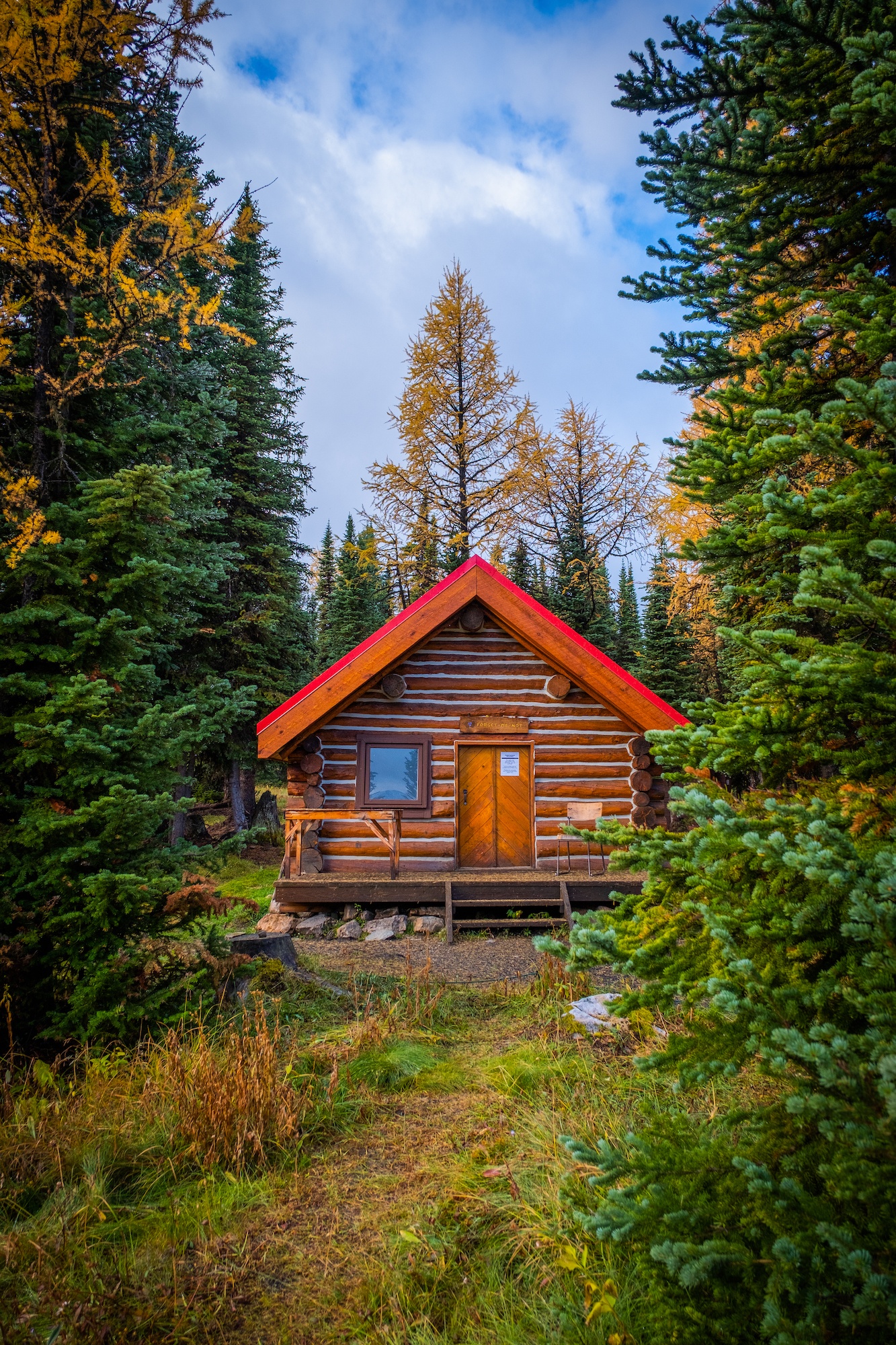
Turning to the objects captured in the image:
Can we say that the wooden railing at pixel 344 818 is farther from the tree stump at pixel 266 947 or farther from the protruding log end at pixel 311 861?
the tree stump at pixel 266 947

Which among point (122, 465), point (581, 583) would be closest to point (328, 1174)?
point (122, 465)

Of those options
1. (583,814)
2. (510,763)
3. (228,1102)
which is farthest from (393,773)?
(228,1102)

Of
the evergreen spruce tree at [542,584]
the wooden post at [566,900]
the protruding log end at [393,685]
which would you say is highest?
the evergreen spruce tree at [542,584]

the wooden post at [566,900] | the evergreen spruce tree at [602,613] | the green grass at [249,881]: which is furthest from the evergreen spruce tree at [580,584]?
the wooden post at [566,900]

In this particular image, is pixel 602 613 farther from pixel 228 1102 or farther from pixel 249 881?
pixel 228 1102

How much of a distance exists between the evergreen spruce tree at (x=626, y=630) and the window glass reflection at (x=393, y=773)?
1370cm

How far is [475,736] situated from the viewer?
448 inches

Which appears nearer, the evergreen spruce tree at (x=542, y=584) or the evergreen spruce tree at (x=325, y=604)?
the evergreen spruce tree at (x=542, y=584)

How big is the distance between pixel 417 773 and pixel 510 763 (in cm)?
160

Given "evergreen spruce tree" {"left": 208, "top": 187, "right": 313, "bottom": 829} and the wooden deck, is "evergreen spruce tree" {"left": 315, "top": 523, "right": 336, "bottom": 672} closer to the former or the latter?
"evergreen spruce tree" {"left": 208, "top": 187, "right": 313, "bottom": 829}

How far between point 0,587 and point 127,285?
275 cm

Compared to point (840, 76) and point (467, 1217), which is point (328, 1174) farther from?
point (840, 76)

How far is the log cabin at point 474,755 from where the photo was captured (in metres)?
10.5

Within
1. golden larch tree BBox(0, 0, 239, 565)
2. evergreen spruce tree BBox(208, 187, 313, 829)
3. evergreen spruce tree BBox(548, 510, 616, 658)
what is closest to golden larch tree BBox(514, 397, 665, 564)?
evergreen spruce tree BBox(548, 510, 616, 658)
